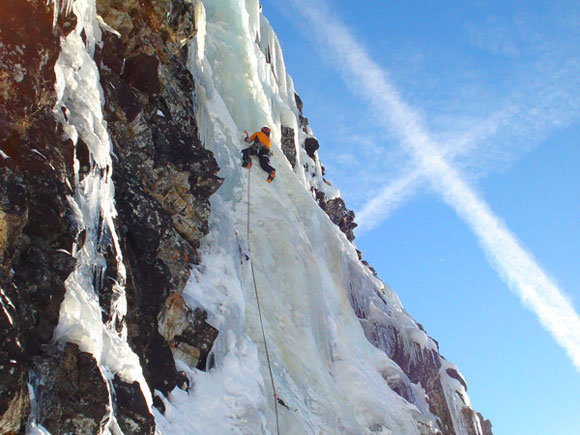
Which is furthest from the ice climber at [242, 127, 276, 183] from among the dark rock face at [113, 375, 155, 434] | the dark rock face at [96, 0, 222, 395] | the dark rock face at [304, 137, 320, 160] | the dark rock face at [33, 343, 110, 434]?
the dark rock face at [304, 137, 320, 160]

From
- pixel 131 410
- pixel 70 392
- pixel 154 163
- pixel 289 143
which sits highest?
pixel 289 143

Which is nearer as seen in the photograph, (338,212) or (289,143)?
(289,143)

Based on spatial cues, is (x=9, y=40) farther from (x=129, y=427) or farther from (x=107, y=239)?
(x=129, y=427)

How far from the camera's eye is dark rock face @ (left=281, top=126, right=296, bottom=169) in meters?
21.1

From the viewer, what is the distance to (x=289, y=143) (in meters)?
21.2

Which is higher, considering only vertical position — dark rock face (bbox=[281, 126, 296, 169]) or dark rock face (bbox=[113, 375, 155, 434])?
dark rock face (bbox=[281, 126, 296, 169])

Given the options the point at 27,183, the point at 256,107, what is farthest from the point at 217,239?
the point at 256,107

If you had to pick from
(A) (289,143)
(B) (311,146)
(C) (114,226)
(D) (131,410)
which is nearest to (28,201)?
(C) (114,226)

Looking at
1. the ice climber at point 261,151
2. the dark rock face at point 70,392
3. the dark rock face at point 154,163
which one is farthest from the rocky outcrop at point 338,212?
the dark rock face at point 70,392

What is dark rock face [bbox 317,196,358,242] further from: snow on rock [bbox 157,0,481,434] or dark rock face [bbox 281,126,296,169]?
snow on rock [bbox 157,0,481,434]

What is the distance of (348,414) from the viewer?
12.0 meters

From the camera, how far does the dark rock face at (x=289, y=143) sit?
2108cm

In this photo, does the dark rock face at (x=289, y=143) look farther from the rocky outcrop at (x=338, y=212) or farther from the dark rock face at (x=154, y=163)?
the dark rock face at (x=154, y=163)

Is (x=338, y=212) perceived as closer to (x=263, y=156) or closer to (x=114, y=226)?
(x=263, y=156)
